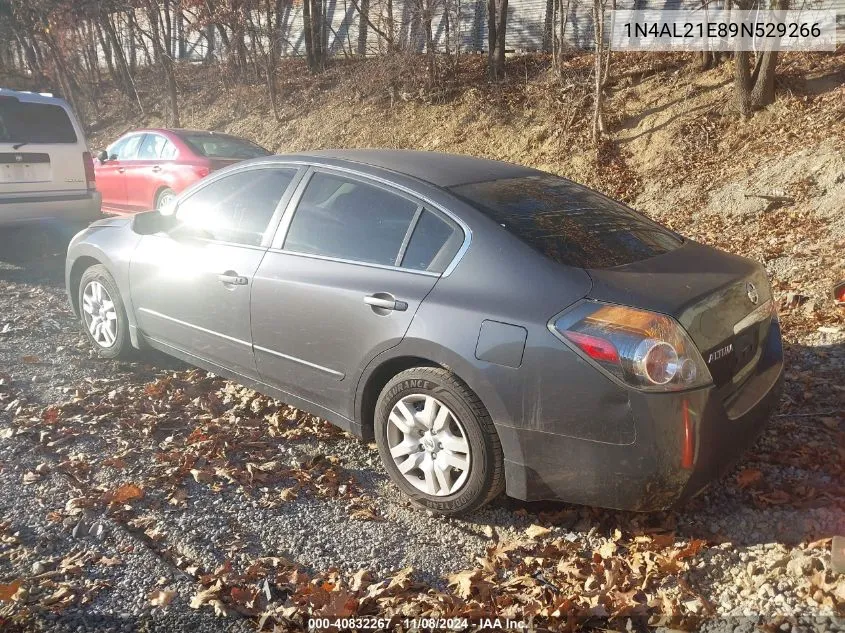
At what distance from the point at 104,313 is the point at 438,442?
10.9ft

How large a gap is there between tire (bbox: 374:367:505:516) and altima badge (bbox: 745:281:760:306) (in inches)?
55.3

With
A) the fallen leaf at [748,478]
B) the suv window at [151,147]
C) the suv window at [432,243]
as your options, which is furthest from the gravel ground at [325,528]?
the suv window at [151,147]

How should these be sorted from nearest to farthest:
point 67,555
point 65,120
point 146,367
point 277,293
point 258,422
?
point 67,555, point 277,293, point 258,422, point 146,367, point 65,120

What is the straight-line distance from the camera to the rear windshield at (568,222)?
3.33m

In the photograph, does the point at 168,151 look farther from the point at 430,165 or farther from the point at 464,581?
the point at 464,581

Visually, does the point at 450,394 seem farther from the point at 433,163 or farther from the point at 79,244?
the point at 79,244

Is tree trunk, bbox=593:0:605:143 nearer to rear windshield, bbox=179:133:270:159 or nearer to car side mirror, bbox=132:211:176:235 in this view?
rear windshield, bbox=179:133:270:159

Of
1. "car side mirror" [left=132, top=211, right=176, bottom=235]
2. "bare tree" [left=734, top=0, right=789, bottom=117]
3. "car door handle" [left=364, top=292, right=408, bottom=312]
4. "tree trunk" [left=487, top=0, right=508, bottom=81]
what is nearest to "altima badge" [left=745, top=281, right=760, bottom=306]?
"car door handle" [left=364, top=292, right=408, bottom=312]

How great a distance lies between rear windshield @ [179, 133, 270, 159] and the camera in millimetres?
10141

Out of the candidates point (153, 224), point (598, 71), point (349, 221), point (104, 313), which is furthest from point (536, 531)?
point (598, 71)

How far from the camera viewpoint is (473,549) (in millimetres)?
3260

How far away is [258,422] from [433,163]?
1.96 meters

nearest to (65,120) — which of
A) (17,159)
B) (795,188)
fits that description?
(17,159)

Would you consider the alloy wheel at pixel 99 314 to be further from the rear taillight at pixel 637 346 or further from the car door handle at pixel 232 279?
the rear taillight at pixel 637 346
